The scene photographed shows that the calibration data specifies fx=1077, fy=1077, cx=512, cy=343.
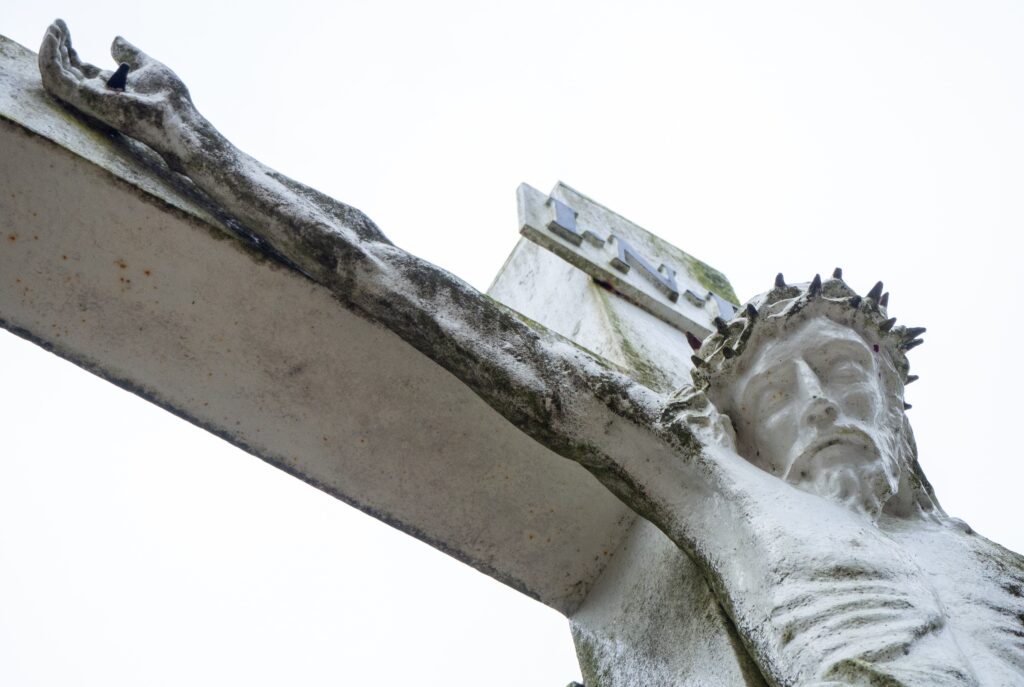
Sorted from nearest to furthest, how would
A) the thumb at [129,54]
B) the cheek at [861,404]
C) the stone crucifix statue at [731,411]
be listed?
the stone crucifix statue at [731,411], the cheek at [861,404], the thumb at [129,54]

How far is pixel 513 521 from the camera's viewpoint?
252 cm

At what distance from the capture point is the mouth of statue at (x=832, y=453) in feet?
7.27

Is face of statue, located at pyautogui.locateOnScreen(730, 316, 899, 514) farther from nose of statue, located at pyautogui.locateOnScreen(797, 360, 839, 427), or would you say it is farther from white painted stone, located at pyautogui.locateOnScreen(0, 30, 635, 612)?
white painted stone, located at pyautogui.locateOnScreen(0, 30, 635, 612)

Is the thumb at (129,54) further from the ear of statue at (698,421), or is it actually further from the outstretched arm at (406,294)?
the ear of statue at (698,421)

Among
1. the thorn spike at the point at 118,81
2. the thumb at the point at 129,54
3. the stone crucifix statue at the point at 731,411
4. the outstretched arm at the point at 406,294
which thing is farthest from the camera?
the thumb at the point at 129,54

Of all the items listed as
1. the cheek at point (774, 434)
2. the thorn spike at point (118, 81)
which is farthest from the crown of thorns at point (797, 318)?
the thorn spike at point (118, 81)

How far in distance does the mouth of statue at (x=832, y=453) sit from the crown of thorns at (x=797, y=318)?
271mm

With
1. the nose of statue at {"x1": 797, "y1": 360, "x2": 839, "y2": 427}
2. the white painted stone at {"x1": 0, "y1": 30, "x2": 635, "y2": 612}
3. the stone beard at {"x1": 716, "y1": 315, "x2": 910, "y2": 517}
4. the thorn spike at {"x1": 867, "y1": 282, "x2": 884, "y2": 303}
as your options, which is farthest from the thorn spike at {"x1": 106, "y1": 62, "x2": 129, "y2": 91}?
the thorn spike at {"x1": 867, "y1": 282, "x2": 884, "y2": 303}

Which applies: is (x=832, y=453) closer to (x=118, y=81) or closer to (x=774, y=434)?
(x=774, y=434)

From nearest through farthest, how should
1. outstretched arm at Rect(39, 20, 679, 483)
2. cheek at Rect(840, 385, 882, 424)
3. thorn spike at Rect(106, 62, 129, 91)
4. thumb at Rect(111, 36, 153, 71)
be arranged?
outstretched arm at Rect(39, 20, 679, 483)
cheek at Rect(840, 385, 882, 424)
thorn spike at Rect(106, 62, 129, 91)
thumb at Rect(111, 36, 153, 71)

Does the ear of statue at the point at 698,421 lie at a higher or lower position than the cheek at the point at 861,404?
lower

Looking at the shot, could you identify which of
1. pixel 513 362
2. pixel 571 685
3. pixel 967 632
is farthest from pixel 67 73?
pixel 967 632

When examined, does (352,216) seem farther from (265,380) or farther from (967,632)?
(967,632)

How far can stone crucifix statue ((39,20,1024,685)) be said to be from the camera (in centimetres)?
189
